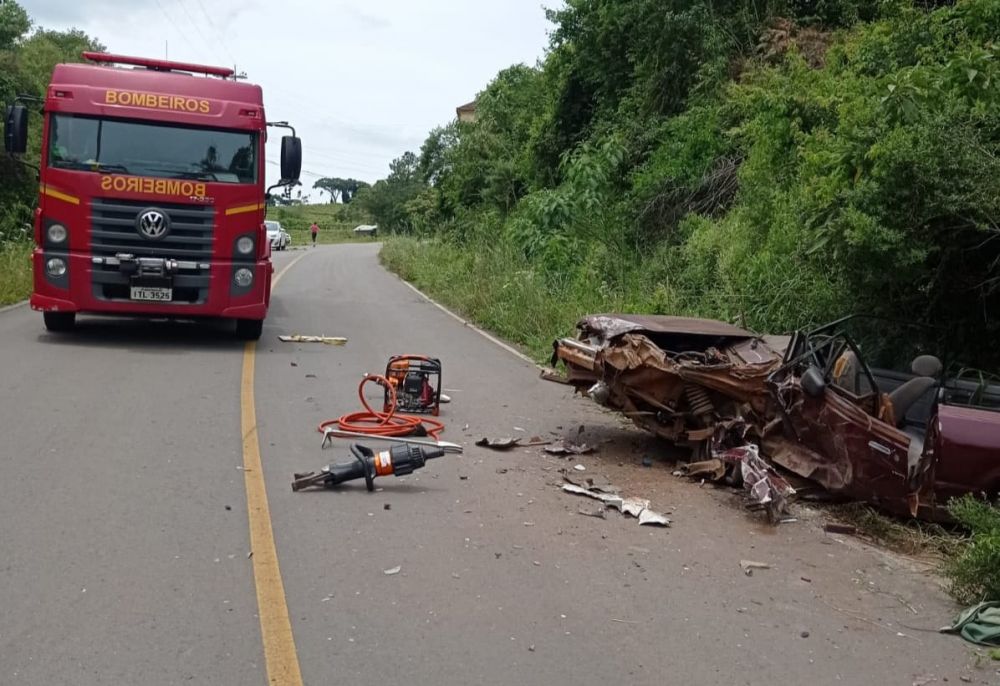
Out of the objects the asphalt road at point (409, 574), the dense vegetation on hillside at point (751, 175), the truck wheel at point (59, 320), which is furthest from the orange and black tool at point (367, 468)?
the truck wheel at point (59, 320)

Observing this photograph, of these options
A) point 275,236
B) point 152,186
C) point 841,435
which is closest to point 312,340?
point 152,186

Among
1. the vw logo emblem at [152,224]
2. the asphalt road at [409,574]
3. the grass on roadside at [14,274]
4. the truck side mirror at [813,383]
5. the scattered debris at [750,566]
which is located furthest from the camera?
the grass on roadside at [14,274]

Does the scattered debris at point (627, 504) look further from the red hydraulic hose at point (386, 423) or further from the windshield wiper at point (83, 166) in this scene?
the windshield wiper at point (83, 166)

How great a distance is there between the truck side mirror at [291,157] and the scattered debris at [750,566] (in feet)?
31.5

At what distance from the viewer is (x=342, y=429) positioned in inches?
336

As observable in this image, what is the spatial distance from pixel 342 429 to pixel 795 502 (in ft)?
12.1

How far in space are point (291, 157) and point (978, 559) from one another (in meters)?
10.6

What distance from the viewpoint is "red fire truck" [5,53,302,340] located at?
1243 cm

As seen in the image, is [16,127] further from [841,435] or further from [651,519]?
[841,435]

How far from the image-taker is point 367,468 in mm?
6848

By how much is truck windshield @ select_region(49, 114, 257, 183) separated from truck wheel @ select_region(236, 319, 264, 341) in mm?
2031

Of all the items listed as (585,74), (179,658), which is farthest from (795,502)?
(585,74)

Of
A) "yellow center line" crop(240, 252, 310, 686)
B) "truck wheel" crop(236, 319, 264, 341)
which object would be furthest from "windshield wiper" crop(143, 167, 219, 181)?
"yellow center line" crop(240, 252, 310, 686)

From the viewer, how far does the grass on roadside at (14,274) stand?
17.8 m
